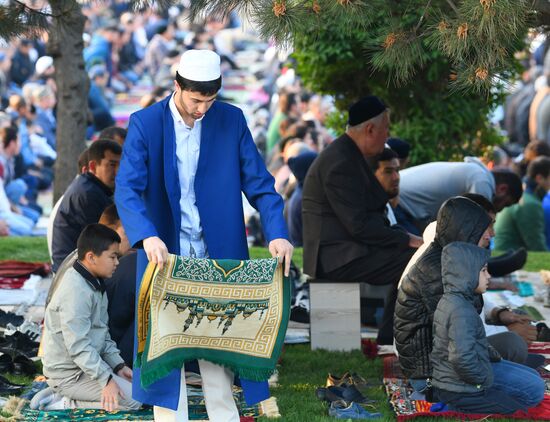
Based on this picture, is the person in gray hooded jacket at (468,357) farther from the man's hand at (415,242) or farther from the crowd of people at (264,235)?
the man's hand at (415,242)

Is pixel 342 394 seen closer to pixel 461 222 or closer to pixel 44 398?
pixel 461 222

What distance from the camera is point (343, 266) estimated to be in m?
7.67

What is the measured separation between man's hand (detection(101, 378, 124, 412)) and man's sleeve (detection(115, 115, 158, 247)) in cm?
126

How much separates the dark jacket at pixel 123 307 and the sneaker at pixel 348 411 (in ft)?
3.98

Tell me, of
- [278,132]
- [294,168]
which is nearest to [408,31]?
[294,168]

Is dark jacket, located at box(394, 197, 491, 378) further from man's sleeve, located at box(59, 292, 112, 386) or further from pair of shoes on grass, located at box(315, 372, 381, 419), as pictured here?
man's sleeve, located at box(59, 292, 112, 386)

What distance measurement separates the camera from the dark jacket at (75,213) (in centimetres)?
768

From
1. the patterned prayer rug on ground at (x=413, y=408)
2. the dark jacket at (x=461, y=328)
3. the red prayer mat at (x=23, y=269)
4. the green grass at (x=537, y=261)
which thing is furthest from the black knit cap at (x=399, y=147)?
the dark jacket at (x=461, y=328)

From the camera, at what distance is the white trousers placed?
530 cm

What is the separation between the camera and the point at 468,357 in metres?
5.64

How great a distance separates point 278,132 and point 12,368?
32.7 feet

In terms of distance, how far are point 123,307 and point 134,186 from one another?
1510 mm

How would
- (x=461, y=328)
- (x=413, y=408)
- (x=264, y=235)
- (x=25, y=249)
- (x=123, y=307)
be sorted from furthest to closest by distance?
(x=25, y=249) → (x=264, y=235) → (x=123, y=307) → (x=413, y=408) → (x=461, y=328)

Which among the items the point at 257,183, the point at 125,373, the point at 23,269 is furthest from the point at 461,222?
the point at 23,269
